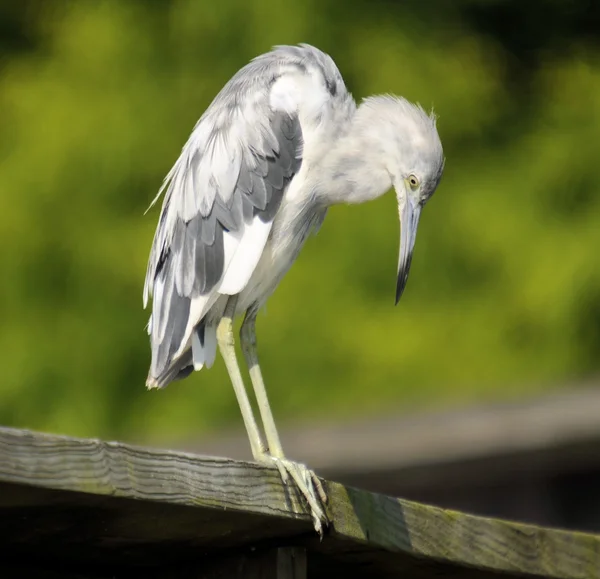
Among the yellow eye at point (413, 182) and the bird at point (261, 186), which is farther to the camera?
the yellow eye at point (413, 182)

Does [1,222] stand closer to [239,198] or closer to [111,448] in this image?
[239,198]

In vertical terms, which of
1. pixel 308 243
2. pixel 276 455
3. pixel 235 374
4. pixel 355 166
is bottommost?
pixel 276 455

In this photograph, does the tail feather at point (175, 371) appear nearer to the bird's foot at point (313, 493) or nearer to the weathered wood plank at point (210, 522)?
the weathered wood plank at point (210, 522)

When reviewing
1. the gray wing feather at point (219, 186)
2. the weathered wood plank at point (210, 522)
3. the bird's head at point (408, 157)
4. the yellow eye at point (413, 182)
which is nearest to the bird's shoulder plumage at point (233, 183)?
the gray wing feather at point (219, 186)

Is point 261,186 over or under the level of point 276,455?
over

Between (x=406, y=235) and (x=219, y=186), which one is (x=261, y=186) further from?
(x=406, y=235)

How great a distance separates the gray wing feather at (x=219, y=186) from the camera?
13.1ft

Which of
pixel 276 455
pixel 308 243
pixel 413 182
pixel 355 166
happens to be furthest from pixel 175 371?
pixel 308 243

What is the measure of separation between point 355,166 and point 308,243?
5.21 metres

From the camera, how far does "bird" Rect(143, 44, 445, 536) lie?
3.99m

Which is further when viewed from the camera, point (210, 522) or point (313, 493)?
point (313, 493)

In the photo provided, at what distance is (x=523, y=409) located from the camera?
5324 mm

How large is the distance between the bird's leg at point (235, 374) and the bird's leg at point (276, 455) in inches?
1.5

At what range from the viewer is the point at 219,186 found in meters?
4.11
